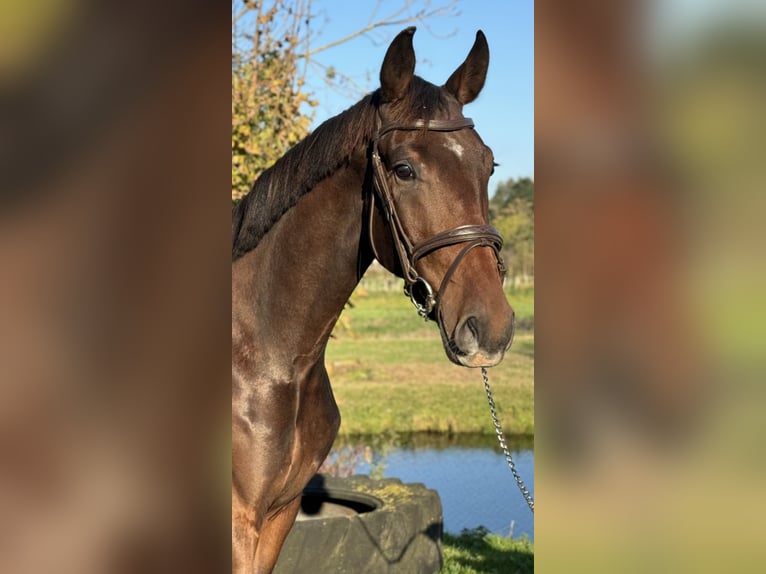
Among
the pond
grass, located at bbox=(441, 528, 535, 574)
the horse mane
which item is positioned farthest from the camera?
the pond

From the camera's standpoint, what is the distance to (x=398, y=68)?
1988 mm

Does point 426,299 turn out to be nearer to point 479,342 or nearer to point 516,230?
point 479,342

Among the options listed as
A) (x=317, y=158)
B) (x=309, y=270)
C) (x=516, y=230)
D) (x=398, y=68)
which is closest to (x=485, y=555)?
(x=309, y=270)

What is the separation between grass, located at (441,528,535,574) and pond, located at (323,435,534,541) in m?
1.53

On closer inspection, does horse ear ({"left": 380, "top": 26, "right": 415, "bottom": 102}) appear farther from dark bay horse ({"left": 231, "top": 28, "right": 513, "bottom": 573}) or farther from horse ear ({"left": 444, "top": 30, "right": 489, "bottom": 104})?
horse ear ({"left": 444, "top": 30, "right": 489, "bottom": 104})

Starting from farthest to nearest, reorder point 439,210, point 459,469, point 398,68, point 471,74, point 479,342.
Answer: point 459,469 → point 471,74 → point 398,68 → point 439,210 → point 479,342

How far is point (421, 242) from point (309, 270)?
1.33ft

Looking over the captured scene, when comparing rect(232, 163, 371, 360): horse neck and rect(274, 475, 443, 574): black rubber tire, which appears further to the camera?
rect(274, 475, 443, 574): black rubber tire

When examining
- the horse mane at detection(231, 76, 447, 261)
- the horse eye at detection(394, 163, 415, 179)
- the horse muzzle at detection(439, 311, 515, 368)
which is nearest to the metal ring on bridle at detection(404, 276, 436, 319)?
the horse muzzle at detection(439, 311, 515, 368)

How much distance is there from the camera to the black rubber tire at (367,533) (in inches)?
138

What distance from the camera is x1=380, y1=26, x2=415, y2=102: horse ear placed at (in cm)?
194

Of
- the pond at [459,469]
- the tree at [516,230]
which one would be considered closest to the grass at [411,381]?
the pond at [459,469]
